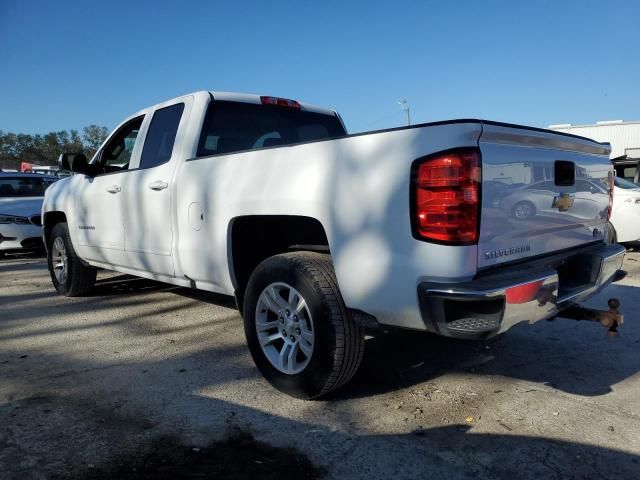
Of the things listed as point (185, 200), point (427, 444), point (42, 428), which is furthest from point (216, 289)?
point (427, 444)

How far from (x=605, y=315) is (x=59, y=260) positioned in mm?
5600

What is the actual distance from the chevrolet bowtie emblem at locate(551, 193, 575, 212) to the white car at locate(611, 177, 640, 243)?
585 centimetres

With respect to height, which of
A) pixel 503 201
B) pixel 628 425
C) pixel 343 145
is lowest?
pixel 628 425

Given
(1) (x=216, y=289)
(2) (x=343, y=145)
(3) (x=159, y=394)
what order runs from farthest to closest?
(1) (x=216, y=289) < (3) (x=159, y=394) < (2) (x=343, y=145)

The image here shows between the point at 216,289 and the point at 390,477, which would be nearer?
the point at 390,477

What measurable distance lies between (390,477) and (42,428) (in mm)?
1834

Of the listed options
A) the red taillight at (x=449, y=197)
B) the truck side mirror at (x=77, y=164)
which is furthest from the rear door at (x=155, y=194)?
the red taillight at (x=449, y=197)

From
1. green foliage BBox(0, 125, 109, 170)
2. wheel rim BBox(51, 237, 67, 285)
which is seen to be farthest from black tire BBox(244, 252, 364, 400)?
green foliage BBox(0, 125, 109, 170)

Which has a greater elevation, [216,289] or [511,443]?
[216,289]

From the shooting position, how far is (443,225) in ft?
7.66

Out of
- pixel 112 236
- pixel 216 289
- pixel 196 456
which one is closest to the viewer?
pixel 196 456

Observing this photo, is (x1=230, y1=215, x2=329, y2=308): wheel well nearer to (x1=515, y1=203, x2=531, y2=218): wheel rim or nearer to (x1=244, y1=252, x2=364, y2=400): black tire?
(x1=244, y1=252, x2=364, y2=400): black tire

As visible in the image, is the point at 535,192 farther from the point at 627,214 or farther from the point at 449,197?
the point at 627,214

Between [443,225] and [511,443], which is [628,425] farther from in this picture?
[443,225]
